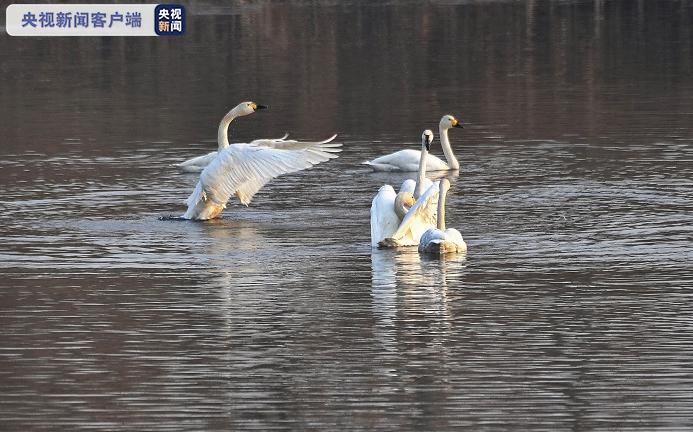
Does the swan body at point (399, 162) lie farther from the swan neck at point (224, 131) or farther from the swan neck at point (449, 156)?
the swan neck at point (224, 131)

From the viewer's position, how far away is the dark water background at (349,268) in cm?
1044

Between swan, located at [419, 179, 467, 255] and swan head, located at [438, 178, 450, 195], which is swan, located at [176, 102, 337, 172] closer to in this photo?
swan head, located at [438, 178, 450, 195]

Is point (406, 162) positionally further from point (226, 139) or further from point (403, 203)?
point (403, 203)

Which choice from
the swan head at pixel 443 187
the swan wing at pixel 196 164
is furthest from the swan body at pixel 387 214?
the swan wing at pixel 196 164

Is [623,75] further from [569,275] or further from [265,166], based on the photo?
[569,275]

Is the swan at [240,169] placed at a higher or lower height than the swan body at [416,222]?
higher

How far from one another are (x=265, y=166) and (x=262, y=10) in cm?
3852
